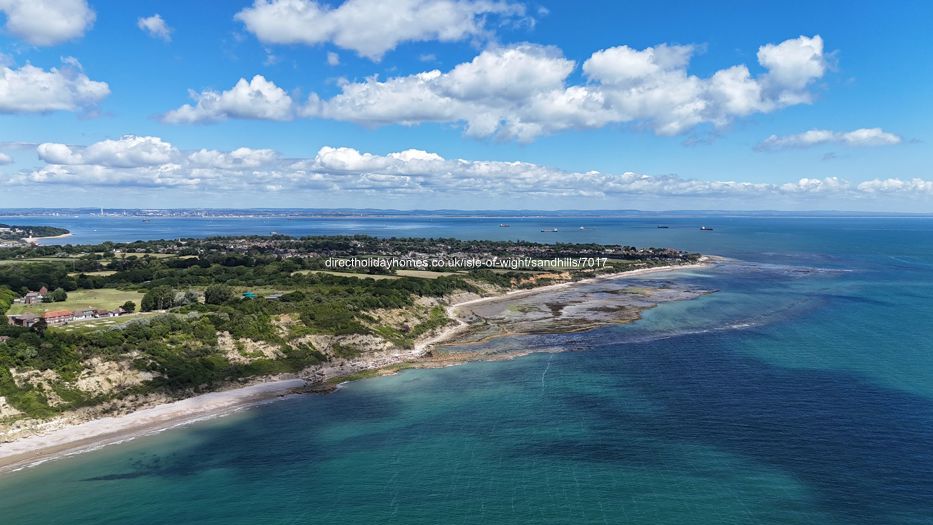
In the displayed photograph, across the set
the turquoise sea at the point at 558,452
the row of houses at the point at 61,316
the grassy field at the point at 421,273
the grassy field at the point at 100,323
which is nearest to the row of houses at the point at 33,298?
the row of houses at the point at 61,316

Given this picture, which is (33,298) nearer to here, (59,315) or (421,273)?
(59,315)

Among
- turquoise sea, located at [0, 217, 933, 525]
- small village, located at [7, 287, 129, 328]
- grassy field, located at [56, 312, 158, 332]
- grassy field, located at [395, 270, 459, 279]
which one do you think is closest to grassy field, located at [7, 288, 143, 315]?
small village, located at [7, 287, 129, 328]

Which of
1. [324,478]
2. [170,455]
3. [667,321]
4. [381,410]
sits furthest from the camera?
[667,321]

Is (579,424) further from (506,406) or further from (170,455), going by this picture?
(170,455)

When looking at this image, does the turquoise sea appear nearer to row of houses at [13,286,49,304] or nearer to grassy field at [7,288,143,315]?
grassy field at [7,288,143,315]

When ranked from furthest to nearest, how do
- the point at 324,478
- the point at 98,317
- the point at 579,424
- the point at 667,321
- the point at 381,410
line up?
1. the point at 667,321
2. the point at 98,317
3. the point at 381,410
4. the point at 579,424
5. the point at 324,478

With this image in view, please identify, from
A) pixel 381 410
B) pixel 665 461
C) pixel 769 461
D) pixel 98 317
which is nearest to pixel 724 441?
pixel 769 461
